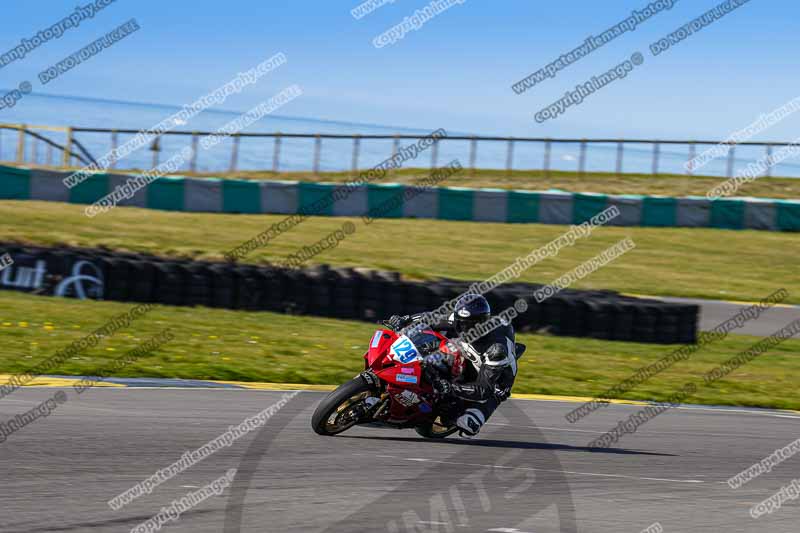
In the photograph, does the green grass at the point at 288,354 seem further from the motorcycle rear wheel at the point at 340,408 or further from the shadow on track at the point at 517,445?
the motorcycle rear wheel at the point at 340,408

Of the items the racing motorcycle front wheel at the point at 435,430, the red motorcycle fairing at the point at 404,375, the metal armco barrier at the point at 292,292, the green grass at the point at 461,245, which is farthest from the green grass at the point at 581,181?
the red motorcycle fairing at the point at 404,375

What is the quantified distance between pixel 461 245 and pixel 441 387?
58.5 ft

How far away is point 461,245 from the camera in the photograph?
87.1 ft

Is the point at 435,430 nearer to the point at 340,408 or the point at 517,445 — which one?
the point at 517,445

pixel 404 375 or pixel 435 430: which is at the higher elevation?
pixel 404 375

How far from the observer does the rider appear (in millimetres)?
8891

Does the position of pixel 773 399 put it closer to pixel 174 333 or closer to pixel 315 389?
pixel 315 389

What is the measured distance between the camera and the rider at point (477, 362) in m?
8.89

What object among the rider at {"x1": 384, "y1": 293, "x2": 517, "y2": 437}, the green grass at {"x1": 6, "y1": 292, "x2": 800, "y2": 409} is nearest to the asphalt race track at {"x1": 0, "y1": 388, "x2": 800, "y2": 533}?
the rider at {"x1": 384, "y1": 293, "x2": 517, "y2": 437}

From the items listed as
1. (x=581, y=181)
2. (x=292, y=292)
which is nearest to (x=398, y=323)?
(x=292, y=292)

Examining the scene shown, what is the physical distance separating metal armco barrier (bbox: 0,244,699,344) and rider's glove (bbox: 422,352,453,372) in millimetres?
7706

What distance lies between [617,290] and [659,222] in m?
7.82

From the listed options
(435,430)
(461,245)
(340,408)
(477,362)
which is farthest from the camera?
(461,245)

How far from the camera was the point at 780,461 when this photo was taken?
32.0ft
